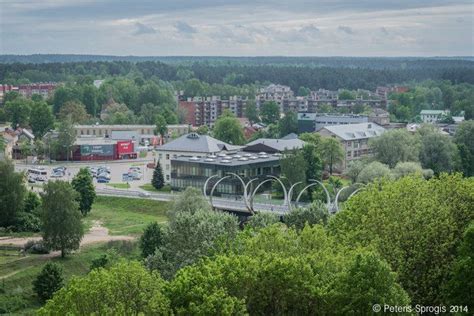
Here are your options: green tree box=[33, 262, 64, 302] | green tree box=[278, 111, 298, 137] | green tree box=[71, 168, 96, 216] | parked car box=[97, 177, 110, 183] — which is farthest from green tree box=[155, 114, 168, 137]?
green tree box=[33, 262, 64, 302]

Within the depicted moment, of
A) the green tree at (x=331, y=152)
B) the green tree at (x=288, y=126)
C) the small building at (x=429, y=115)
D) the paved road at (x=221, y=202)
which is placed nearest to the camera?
the paved road at (x=221, y=202)

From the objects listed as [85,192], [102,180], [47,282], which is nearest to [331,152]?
[102,180]

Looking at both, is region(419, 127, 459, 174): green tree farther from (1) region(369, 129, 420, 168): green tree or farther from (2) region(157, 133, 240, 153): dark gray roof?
(2) region(157, 133, 240, 153): dark gray roof

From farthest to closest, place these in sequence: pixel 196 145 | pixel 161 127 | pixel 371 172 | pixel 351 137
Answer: pixel 161 127
pixel 351 137
pixel 196 145
pixel 371 172

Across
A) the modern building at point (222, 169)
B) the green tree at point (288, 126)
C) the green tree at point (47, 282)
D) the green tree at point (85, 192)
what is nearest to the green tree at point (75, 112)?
the green tree at point (288, 126)

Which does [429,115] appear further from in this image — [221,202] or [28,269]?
[28,269]

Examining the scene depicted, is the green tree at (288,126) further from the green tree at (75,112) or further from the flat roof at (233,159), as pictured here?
the flat roof at (233,159)

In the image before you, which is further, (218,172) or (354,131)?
(354,131)
